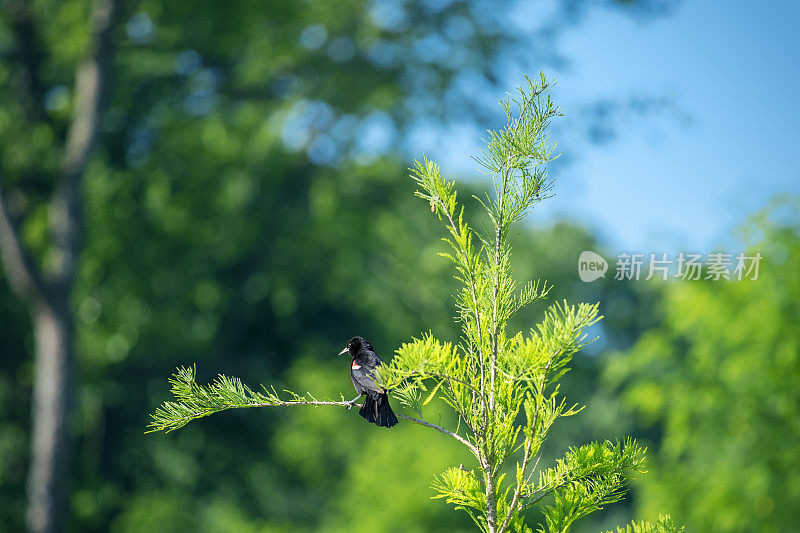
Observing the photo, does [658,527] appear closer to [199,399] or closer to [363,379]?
[363,379]

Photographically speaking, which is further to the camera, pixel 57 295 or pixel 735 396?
pixel 735 396

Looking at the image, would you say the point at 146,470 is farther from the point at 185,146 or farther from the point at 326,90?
the point at 326,90

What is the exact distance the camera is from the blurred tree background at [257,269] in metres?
10.1

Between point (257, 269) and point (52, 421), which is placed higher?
point (257, 269)

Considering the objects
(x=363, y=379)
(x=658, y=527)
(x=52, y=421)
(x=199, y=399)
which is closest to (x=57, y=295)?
(x=52, y=421)

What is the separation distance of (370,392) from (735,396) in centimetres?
982

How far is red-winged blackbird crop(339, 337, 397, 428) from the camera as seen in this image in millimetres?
1354

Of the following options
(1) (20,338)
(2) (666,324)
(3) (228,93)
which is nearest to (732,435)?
(2) (666,324)

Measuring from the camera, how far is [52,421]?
347 inches

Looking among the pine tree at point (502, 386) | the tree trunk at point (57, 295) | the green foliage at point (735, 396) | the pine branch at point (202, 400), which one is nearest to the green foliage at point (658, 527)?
the pine tree at point (502, 386)

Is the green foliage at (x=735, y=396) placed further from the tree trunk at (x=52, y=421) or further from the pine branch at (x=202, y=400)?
the pine branch at (x=202, y=400)

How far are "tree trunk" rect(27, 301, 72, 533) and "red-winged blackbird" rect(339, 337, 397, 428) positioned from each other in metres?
8.47

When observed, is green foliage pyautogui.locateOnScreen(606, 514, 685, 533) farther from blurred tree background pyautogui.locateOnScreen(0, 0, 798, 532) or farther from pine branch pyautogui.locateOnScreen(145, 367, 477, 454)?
blurred tree background pyautogui.locateOnScreen(0, 0, 798, 532)

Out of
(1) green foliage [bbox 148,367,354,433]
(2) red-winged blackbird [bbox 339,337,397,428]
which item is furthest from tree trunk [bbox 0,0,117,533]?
(2) red-winged blackbird [bbox 339,337,397,428]
